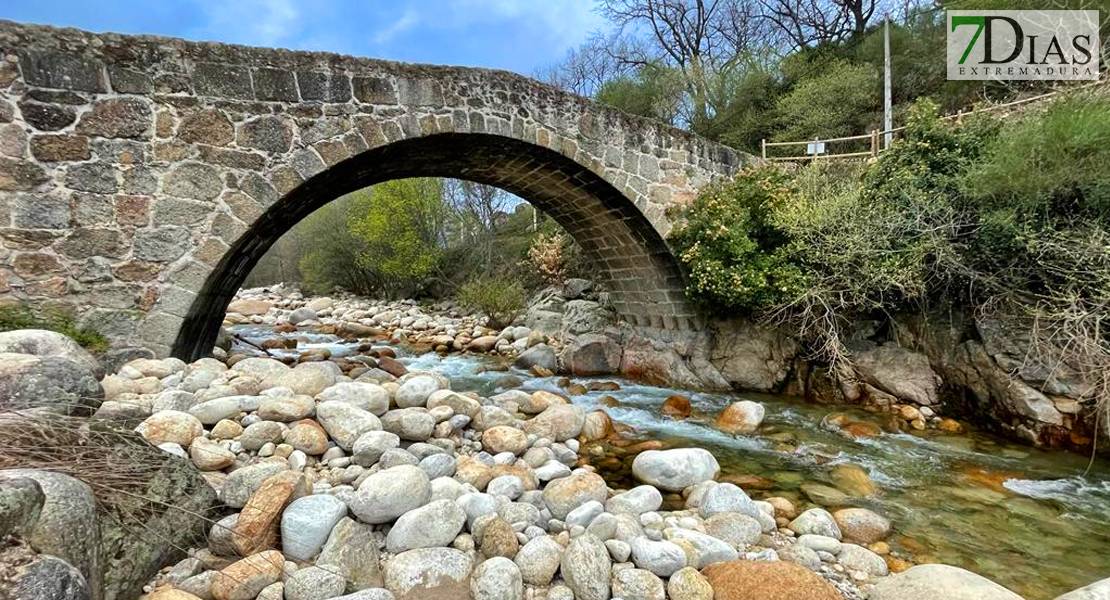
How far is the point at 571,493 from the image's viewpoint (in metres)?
3.01

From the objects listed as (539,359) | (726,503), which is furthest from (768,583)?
(539,359)

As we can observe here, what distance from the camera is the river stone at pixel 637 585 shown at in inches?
89.1

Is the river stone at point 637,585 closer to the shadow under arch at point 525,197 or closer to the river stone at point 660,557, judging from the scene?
the river stone at point 660,557

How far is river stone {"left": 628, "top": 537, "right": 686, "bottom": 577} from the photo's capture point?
244cm

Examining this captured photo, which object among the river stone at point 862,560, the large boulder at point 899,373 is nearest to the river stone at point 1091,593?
the river stone at point 862,560

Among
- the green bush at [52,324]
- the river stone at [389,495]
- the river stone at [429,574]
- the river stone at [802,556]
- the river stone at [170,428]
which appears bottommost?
the river stone at [802,556]

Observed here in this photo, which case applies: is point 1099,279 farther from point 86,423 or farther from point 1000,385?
point 86,423

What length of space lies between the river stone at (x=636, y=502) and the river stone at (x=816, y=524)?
80cm

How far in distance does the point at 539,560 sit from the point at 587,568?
0.23 metres

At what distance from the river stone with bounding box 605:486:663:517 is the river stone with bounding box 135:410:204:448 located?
2328 mm

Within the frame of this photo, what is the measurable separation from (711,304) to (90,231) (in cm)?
645

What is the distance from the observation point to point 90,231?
4.12 metres

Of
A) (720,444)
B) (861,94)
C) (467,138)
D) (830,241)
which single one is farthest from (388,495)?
(861,94)

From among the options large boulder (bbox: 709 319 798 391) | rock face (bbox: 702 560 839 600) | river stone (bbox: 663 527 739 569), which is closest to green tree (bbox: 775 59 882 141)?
large boulder (bbox: 709 319 798 391)
